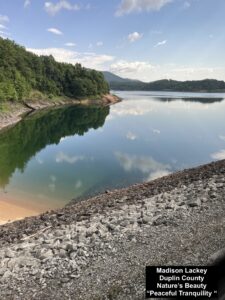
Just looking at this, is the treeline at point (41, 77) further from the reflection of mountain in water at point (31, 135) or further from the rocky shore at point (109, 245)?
the rocky shore at point (109, 245)

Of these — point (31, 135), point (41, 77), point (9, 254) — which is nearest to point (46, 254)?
point (9, 254)

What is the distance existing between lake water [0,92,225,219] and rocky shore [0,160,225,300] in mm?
8624

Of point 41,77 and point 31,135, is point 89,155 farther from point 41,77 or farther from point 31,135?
point 41,77

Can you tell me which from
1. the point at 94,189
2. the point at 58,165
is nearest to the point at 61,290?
the point at 94,189

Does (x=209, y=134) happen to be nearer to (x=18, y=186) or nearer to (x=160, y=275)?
(x=18, y=186)

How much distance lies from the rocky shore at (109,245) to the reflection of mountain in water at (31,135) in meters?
16.2

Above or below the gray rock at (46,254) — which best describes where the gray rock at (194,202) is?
above

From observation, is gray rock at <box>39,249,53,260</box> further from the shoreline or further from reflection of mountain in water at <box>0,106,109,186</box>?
the shoreline

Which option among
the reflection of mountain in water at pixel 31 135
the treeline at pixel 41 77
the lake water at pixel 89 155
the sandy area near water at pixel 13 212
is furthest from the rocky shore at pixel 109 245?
the treeline at pixel 41 77

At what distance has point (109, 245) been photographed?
1312 centimetres

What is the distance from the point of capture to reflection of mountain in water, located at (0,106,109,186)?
39.2m

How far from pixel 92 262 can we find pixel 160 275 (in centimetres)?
293

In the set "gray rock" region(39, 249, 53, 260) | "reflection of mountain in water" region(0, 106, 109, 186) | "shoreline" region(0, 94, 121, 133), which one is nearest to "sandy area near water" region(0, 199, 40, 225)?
"reflection of mountain in water" region(0, 106, 109, 186)

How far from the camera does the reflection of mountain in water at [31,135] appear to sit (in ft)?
129
